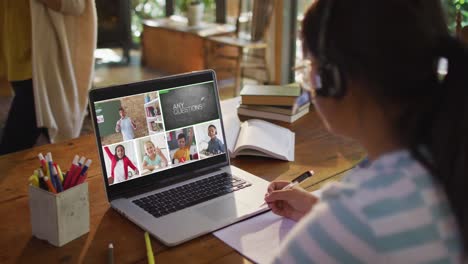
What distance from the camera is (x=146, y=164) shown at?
4.33 ft

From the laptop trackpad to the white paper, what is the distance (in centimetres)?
3

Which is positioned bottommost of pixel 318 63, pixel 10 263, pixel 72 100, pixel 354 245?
pixel 72 100

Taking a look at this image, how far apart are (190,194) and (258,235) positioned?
23 centimetres

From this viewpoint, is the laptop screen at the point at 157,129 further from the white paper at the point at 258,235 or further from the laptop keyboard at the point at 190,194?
the white paper at the point at 258,235

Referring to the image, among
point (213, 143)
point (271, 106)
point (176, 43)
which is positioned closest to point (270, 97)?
point (271, 106)

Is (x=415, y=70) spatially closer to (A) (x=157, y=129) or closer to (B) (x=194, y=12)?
(A) (x=157, y=129)

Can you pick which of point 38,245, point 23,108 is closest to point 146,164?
point 38,245

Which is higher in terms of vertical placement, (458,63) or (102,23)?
(458,63)

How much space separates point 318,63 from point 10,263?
2.31ft

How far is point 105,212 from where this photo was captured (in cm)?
125

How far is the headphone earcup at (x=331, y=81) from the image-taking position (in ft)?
2.37

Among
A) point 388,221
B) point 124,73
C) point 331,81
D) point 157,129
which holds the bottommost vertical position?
point 124,73

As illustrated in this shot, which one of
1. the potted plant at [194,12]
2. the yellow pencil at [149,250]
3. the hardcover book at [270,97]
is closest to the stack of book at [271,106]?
the hardcover book at [270,97]

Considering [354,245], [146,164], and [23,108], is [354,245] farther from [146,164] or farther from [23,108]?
[23,108]
